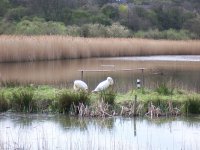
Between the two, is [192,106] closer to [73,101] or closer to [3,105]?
[73,101]

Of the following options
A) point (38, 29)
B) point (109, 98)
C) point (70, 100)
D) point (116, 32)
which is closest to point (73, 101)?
point (70, 100)

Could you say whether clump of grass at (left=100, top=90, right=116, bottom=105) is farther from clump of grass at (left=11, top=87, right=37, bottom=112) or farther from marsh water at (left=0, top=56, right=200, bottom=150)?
clump of grass at (left=11, top=87, right=37, bottom=112)

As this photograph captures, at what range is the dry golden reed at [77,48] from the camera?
24.2 meters

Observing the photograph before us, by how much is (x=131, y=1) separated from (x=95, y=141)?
55.1m

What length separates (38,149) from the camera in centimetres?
756

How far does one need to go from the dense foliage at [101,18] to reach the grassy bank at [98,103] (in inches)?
963

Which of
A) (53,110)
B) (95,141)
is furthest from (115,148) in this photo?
(53,110)

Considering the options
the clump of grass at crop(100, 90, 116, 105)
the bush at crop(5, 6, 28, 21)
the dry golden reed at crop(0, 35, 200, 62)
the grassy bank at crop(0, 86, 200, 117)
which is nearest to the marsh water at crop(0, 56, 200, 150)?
the grassy bank at crop(0, 86, 200, 117)

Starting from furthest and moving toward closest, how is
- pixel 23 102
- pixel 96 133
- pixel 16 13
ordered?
pixel 16 13
pixel 23 102
pixel 96 133

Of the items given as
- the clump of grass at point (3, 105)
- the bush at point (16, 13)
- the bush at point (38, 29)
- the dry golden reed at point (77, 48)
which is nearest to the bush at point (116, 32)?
the bush at point (38, 29)

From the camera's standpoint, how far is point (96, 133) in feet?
30.4

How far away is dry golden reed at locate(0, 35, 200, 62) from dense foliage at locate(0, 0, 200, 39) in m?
5.93

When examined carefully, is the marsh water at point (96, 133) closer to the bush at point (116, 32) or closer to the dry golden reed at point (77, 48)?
the dry golden reed at point (77, 48)

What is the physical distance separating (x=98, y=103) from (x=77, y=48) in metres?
18.1
